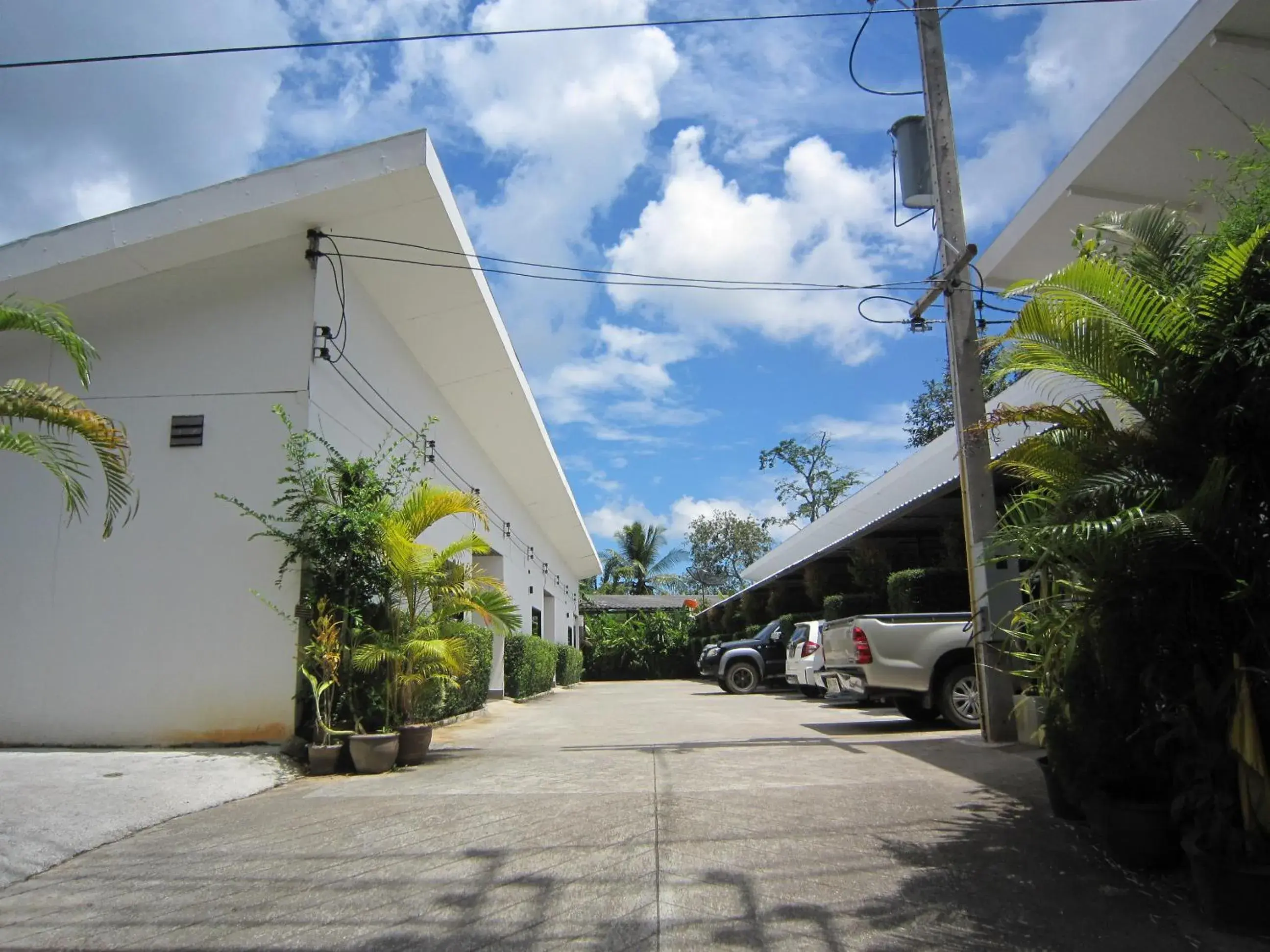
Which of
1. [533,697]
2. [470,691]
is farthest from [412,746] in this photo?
[533,697]

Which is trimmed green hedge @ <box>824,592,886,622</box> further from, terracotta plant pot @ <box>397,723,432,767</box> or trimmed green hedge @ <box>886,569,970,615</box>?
terracotta plant pot @ <box>397,723,432,767</box>

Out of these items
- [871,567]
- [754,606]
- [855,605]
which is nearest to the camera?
[855,605]

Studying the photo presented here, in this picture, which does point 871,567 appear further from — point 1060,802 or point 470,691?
point 1060,802

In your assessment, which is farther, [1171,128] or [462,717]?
[462,717]

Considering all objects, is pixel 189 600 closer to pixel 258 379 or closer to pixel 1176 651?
pixel 258 379

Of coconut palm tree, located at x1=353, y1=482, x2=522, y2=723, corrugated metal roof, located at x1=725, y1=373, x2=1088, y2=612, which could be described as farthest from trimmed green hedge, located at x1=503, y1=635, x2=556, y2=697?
coconut palm tree, located at x1=353, y1=482, x2=522, y2=723

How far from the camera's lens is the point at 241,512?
30.0 feet

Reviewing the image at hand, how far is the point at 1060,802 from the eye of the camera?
5.25 m

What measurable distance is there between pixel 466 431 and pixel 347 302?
7333 mm

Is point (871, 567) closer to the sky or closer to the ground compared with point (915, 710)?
closer to the sky

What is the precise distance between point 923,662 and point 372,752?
20.3ft

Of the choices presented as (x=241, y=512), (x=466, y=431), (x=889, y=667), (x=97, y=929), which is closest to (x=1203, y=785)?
(x=97, y=929)

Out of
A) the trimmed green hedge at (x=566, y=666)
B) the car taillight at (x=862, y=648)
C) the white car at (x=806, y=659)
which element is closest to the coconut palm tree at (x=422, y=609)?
the car taillight at (x=862, y=648)

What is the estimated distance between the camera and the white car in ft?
52.8
